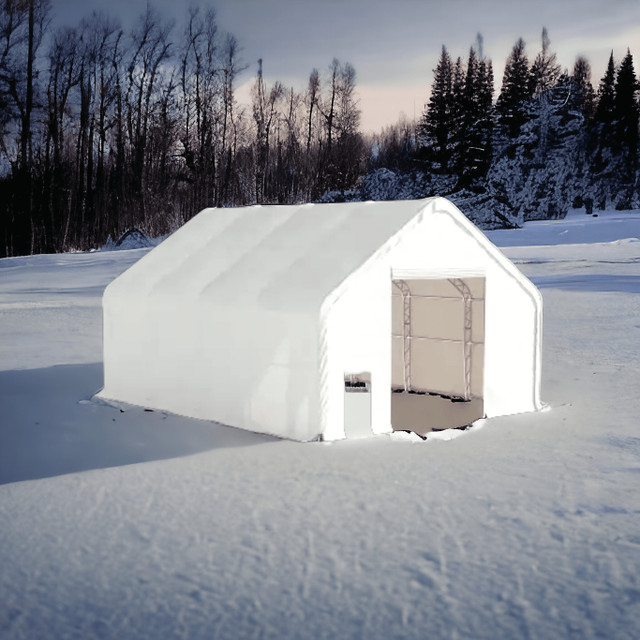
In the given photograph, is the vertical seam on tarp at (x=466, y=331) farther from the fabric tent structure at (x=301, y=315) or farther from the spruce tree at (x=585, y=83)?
the spruce tree at (x=585, y=83)

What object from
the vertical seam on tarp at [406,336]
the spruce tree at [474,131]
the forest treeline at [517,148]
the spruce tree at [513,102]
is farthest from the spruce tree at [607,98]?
the vertical seam on tarp at [406,336]

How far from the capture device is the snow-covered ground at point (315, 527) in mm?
5500

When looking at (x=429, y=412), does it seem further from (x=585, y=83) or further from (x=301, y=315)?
(x=585, y=83)

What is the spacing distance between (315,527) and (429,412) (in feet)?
22.4

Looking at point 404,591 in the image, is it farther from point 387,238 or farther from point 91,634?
point 387,238

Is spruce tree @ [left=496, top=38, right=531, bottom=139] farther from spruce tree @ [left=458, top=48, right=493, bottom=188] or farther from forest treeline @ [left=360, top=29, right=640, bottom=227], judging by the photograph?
spruce tree @ [left=458, top=48, right=493, bottom=188]

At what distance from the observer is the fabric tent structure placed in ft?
31.3

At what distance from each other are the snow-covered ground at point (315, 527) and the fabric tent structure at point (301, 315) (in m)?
0.40

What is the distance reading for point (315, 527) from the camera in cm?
704

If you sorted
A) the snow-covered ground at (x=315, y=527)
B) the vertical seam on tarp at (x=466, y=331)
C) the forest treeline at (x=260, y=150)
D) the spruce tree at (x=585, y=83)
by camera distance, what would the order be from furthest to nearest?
the spruce tree at (x=585, y=83), the forest treeline at (x=260, y=150), the vertical seam on tarp at (x=466, y=331), the snow-covered ground at (x=315, y=527)

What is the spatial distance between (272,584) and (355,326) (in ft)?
13.6

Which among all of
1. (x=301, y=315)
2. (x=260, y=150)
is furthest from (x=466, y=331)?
(x=260, y=150)

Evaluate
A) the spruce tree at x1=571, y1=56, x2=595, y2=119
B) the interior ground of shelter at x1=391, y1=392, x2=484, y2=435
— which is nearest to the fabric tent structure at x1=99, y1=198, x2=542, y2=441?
the interior ground of shelter at x1=391, y1=392, x2=484, y2=435

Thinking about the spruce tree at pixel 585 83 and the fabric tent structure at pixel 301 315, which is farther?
the spruce tree at pixel 585 83
